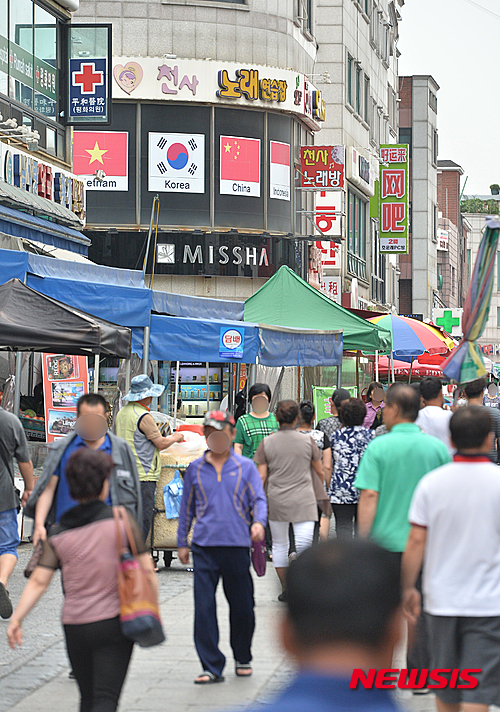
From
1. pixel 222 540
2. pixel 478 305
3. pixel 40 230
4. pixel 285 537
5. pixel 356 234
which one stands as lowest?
pixel 285 537

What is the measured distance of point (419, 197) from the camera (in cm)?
6856

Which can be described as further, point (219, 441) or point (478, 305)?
point (478, 305)

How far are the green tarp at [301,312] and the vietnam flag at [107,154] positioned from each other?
10280 mm

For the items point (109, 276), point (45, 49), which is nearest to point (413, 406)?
point (109, 276)

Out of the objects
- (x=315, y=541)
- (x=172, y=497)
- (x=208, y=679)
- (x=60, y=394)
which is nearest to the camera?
(x=315, y=541)

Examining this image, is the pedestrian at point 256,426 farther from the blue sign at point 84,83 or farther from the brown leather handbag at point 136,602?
the blue sign at point 84,83

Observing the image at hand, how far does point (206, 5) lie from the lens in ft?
90.5

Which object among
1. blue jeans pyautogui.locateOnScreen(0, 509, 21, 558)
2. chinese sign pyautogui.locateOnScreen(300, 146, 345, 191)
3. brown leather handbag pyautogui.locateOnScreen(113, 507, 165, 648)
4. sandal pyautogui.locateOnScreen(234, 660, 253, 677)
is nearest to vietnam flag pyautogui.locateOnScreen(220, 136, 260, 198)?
chinese sign pyautogui.locateOnScreen(300, 146, 345, 191)

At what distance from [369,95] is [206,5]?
55.8 ft

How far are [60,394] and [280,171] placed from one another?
16975mm

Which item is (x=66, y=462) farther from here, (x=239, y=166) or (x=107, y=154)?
(x=239, y=166)

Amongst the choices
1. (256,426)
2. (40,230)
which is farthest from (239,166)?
(256,426)

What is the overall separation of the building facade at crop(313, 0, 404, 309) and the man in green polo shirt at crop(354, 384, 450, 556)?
27.1 meters

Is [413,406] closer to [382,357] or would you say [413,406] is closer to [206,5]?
[206,5]
